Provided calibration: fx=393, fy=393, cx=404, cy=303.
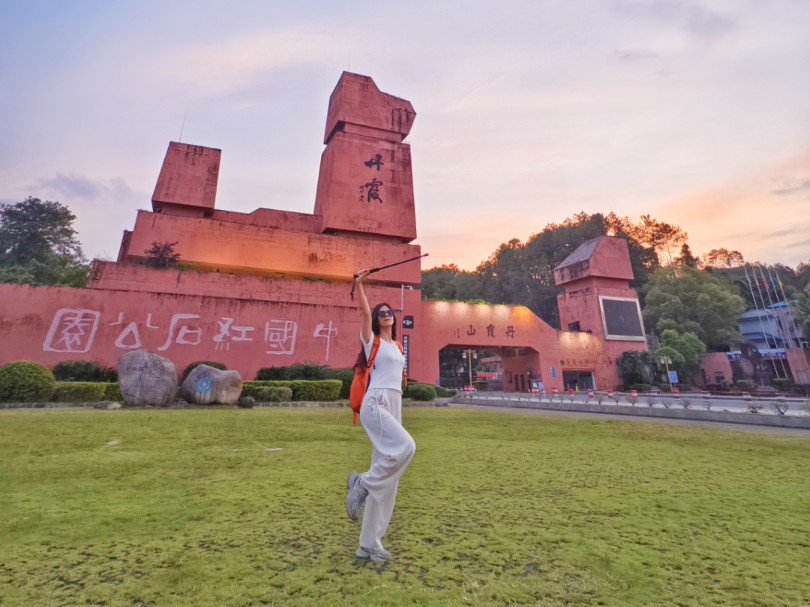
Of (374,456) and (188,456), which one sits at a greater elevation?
(374,456)

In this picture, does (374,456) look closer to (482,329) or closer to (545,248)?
(482,329)

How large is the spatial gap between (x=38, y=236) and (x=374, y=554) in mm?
41712

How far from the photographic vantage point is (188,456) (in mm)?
4852

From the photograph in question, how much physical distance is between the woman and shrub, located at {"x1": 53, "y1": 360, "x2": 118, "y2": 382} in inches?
616

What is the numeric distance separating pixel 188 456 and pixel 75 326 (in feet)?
47.7

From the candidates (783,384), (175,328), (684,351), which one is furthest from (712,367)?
(175,328)

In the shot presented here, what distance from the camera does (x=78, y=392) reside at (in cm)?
1102

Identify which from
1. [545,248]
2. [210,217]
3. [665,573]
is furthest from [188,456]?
[545,248]

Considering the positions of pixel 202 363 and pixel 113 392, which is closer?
pixel 113 392

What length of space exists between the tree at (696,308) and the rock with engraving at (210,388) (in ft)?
111

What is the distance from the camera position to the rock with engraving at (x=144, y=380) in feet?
34.8

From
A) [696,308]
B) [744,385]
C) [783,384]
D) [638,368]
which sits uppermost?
[696,308]

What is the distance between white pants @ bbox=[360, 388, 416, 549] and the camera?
7.28 feet

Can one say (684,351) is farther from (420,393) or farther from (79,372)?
(79,372)
